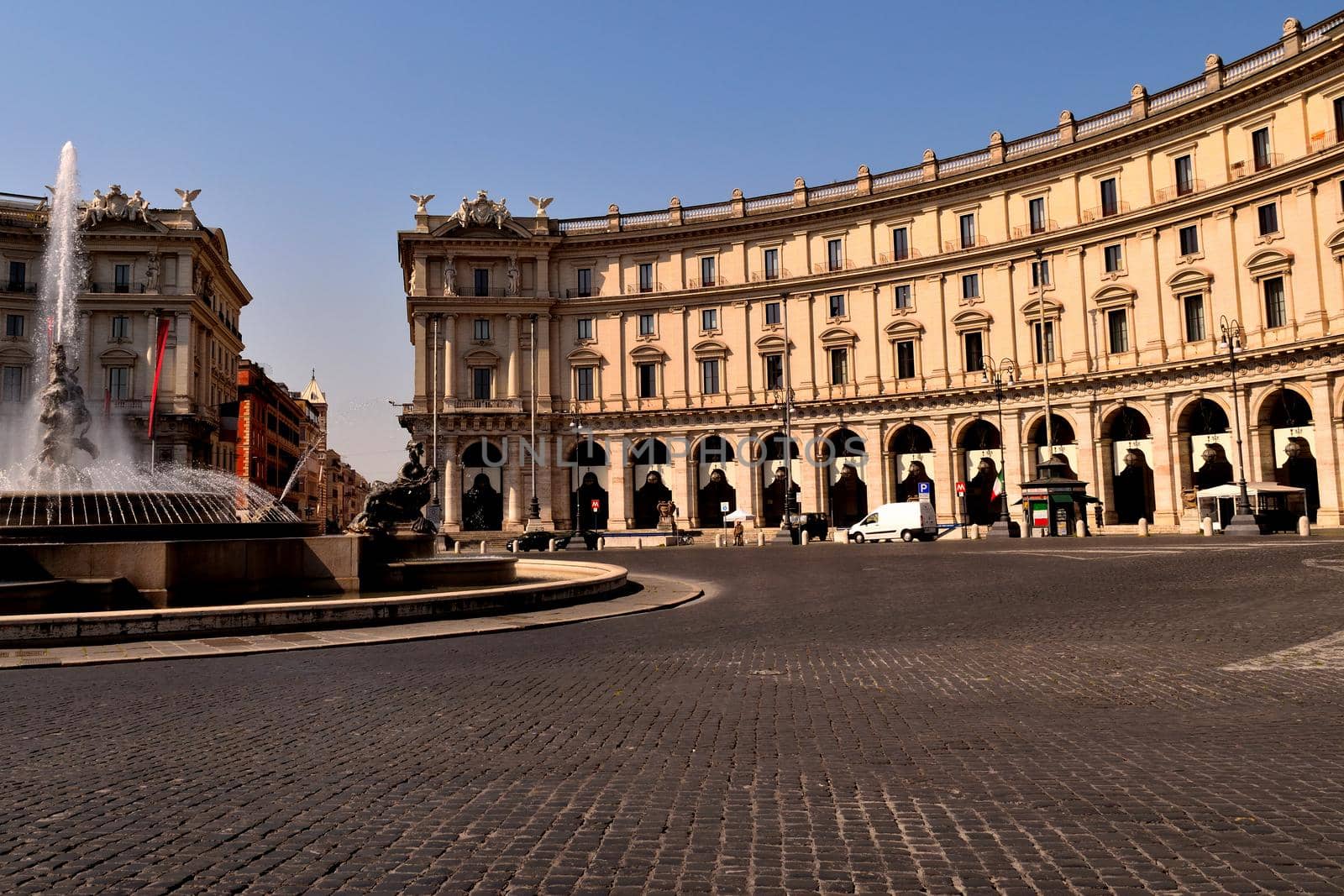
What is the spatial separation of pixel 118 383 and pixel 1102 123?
6391cm

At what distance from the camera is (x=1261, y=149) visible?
1818 inches

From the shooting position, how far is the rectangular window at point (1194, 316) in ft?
160

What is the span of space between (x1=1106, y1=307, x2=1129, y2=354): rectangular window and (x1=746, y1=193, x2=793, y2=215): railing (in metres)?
21.6

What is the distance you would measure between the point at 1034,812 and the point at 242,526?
15.1 metres

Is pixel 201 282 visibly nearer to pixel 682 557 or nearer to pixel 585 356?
pixel 585 356

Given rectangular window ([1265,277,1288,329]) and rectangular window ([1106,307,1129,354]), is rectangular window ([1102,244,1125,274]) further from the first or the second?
rectangular window ([1265,277,1288,329])

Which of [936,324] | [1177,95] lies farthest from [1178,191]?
[936,324]

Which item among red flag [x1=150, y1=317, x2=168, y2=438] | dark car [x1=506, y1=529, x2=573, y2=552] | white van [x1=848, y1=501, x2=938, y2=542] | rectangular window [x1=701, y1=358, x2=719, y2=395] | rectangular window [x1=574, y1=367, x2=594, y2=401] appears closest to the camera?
white van [x1=848, y1=501, x2=938, y2=542]

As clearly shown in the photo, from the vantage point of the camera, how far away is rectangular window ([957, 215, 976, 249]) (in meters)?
58.0

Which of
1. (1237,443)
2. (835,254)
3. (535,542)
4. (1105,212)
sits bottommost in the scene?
(535,542)

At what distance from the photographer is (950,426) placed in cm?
5697

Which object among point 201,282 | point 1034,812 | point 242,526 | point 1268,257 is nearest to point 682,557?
point 242,526

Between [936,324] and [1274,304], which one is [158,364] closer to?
[936,324]

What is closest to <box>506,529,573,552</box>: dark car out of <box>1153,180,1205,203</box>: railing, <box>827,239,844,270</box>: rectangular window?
<box>827,239,844,270</box>: rectangular window
